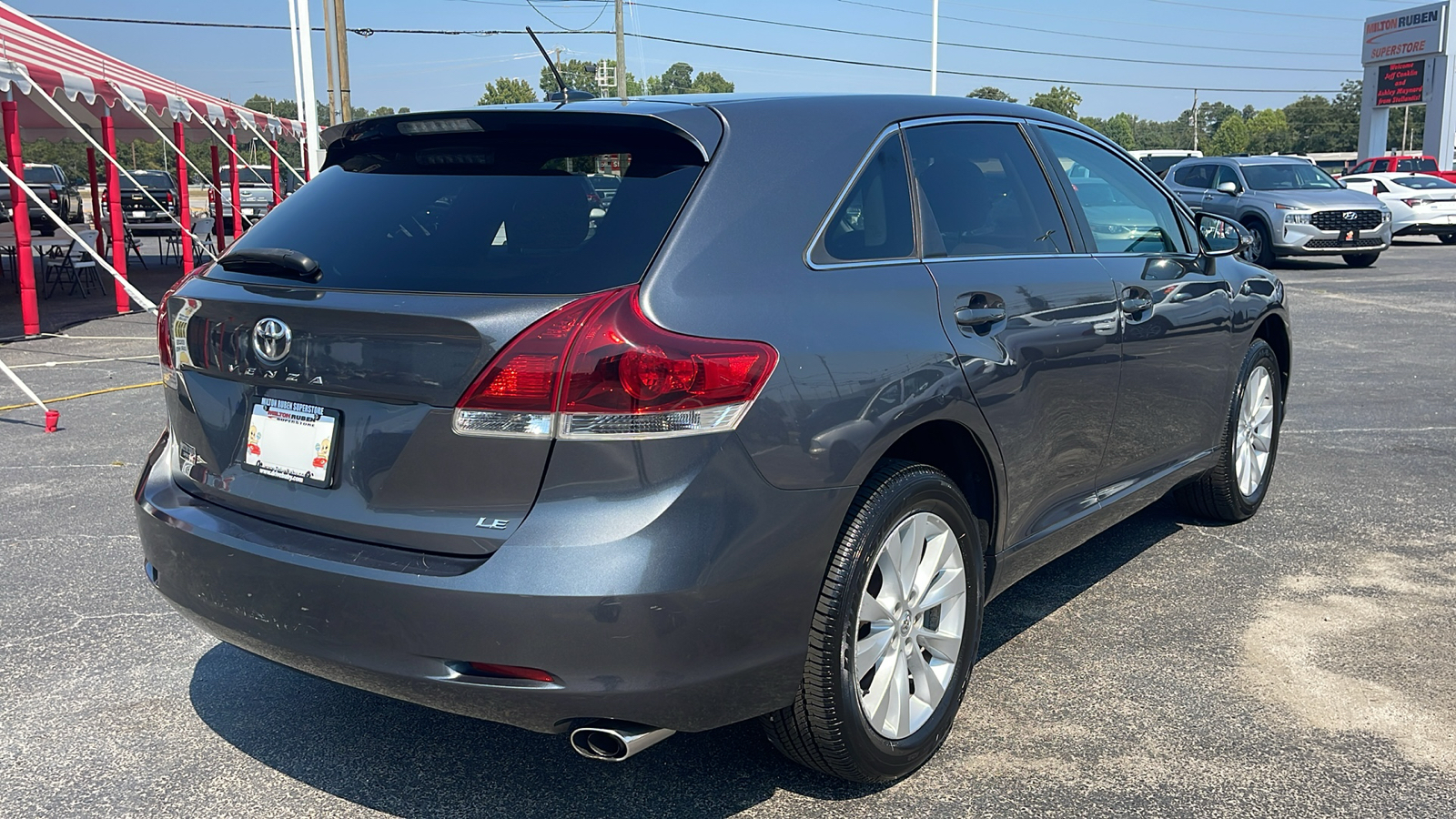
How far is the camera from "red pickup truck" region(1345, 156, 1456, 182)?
32334 mm

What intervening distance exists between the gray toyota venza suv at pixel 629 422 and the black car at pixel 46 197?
31.4 metres

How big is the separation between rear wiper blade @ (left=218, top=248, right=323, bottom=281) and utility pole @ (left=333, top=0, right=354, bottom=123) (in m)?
26.1

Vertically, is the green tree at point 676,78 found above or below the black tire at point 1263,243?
above

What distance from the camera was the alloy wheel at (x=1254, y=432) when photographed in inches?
198

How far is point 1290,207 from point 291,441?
64.1 ft

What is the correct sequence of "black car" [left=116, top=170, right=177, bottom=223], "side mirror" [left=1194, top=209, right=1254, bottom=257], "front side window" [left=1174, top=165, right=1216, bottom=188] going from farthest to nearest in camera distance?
"black car" [left=116, top=170, right=177, bottom=223] → "front side window" [left=1174, top=165, right=1216, bottom=188] → "side mirror" [left=1194, top=209, right=1254, bottom=257]

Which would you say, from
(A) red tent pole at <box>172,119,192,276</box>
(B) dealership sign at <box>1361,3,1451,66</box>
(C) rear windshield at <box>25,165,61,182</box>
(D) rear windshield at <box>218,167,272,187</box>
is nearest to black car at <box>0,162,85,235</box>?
(C) rear windshield at <box>25,165,61,182</box>

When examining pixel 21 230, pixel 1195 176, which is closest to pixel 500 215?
pixel 21 230

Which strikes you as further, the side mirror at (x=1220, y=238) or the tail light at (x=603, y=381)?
the side mirror at (x=1220, y=238)

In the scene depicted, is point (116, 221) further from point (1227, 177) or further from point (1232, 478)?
point (1227, 177)

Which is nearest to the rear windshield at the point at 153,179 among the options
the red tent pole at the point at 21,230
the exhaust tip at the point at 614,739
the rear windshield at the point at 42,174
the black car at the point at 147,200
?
the black car at the point at 147,200

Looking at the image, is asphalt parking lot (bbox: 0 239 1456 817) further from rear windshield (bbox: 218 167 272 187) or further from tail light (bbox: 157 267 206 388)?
rear windshield (bbox: 218 167 272 187)

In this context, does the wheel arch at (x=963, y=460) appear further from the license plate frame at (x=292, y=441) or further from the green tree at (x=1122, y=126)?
the green tree at (x=1122, y=126)

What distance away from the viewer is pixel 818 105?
307 centimetres
